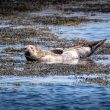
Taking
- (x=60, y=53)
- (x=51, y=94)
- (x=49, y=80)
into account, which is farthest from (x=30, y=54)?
(x=51, y=94)

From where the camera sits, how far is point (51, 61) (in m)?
23.2

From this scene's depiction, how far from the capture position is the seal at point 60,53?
2330 centimetres

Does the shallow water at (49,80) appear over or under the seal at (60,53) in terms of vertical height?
under

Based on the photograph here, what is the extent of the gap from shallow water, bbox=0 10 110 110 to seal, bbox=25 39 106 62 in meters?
0.36

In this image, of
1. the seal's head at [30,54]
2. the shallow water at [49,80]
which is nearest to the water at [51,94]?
the shallow water at [49,80]

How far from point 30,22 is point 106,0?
1749cm

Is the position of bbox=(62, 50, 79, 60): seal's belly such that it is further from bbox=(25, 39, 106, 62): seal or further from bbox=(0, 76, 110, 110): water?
bbox=(0, 76, 110, 110): water

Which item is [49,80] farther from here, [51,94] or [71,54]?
[71,54]

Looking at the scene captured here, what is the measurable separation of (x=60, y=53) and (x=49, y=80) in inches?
181

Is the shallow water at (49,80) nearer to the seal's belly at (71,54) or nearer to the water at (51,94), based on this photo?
the water at (51,94)

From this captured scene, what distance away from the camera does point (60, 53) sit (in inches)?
938

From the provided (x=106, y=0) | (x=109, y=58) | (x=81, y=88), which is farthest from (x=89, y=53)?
(x=106, y=0)

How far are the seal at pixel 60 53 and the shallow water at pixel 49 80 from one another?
364 mm

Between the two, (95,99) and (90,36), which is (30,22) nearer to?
(90,36)
